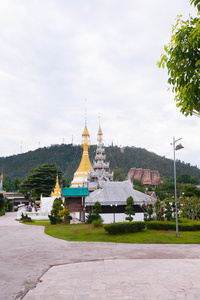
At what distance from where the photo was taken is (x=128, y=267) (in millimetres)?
9594

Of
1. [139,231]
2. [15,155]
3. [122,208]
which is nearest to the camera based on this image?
[139,231]

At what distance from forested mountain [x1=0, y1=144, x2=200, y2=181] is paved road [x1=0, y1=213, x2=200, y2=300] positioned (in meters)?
111

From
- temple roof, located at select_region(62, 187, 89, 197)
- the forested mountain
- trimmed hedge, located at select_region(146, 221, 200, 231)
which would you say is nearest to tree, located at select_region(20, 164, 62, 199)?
temple roof, located at select_region(62, 187, 89, 197)

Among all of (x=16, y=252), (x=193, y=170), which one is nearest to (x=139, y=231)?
(x=16, y=252)

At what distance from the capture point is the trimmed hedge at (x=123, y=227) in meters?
18.2

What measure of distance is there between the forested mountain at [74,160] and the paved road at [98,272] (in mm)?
111221

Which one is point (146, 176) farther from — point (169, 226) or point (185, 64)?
point (185, 64)

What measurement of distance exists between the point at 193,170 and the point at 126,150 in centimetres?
3602

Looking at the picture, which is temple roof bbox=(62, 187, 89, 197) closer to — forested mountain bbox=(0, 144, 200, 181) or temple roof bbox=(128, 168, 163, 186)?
temple roof bbox=(128, 168, 163, 186)

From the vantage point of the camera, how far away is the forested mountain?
5182 inches

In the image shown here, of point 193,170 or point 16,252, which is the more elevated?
point 193,170

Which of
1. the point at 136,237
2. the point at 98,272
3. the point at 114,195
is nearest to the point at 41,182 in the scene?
the point at 114,195

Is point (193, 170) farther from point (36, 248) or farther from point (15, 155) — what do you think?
point (36, 248)

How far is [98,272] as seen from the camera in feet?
29.4
